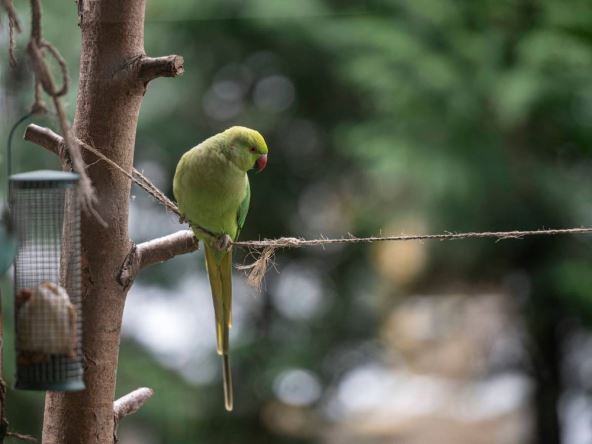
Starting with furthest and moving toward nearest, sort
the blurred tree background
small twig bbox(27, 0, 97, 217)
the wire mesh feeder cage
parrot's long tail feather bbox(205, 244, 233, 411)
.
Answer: the blurred tree background → parrot's long tail feather bbox(205, 244, 233, 411) → the wire mesh feeder cage → small twig bbox(27, 0, 97, 217)

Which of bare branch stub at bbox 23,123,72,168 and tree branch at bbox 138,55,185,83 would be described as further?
bare branch stub at bbox 23,123,72,168

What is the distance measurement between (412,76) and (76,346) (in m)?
3.00

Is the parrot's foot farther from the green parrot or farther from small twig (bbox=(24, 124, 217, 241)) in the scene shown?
small twig (bbox=(24, 124, 217, 241))

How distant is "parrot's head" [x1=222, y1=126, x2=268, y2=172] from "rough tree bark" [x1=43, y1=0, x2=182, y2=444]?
606 millimetres

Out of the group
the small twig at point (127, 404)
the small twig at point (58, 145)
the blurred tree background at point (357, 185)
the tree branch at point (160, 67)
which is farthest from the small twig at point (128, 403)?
the blurred tree background at point (357, 185)

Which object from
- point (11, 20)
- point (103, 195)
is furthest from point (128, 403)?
point (11, 20)

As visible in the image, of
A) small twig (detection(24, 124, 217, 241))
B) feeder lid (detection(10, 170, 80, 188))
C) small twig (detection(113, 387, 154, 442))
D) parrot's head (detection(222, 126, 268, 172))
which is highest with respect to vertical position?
parrot's head (detection(222, 126, 268, 172))

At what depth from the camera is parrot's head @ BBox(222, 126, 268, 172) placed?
105 inches

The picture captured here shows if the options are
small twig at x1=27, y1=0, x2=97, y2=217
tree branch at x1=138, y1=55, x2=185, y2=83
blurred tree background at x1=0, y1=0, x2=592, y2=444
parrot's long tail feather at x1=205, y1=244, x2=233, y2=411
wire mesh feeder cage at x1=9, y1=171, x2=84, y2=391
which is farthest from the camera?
blurred tree background at x1=0, y1=0, x2=592, y2=444

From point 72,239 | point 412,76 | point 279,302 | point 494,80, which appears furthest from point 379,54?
point 72,239

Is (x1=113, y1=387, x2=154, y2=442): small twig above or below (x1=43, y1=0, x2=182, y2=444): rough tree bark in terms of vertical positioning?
below

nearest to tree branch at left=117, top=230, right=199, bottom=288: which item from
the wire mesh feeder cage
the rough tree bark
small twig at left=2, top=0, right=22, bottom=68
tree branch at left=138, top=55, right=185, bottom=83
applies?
the rough tree bark

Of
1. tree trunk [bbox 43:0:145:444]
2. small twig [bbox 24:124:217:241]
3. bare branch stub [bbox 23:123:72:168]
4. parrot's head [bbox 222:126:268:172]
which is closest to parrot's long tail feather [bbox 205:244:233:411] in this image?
parrot's head [bbox 222:126:268:172]

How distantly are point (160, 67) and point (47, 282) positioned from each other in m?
0.56
